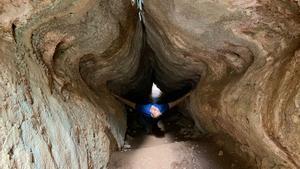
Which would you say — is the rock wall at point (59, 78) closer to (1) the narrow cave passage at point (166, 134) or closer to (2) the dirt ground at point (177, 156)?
(2) the dirt ground at point (177, 156)

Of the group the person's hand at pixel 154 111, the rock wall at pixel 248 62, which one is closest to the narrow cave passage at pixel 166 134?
the rock wall at pixel 248 62

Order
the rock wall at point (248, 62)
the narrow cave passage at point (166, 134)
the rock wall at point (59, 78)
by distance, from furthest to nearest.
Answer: the narrow cave passage at point (166, 134) → the rock wall at point (248, 62) → the rock wall at point (59, 78)

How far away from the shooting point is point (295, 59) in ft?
8.19

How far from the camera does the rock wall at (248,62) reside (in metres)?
2.58

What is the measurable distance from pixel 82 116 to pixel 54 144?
3.44 ft

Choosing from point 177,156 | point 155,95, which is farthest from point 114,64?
point 155,95

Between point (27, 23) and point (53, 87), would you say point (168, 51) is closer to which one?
point (53, 87)

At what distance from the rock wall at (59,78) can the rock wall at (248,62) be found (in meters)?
0.90

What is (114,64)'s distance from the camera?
5352mm

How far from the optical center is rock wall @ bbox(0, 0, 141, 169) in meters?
2.29

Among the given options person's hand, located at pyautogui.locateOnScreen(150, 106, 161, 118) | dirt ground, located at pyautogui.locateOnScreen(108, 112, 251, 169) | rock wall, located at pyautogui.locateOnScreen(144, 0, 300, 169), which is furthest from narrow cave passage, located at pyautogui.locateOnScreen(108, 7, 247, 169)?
person's hand, located at pyautogui.locateOnScreen(150, 106, 161, 118)

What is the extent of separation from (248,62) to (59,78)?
2433mm

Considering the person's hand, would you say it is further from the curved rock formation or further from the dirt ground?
the curved rock formation

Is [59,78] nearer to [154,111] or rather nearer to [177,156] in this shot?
[177,156]
